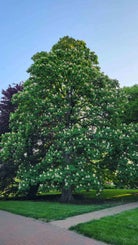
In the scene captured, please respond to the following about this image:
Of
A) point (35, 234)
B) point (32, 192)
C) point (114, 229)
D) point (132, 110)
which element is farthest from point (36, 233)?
point (132, 110)

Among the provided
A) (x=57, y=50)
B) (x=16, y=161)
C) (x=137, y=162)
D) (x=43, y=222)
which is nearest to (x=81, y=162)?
(x=137, y=162)

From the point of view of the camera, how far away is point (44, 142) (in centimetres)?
2002

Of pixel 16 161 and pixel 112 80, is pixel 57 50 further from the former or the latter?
pixel 16 161

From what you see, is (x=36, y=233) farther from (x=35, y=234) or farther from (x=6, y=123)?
(x=6, y=123)

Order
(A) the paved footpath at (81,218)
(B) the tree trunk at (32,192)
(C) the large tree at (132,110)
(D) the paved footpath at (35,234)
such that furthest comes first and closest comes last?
(C) the large tree at (132,110) → (B) the tree trunk at (32,192) → (A) the paved footpath at (81,218) → (D) the paved footpath at (35,234)

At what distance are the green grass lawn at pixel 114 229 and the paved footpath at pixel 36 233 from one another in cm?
28

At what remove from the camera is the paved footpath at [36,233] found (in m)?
7.93

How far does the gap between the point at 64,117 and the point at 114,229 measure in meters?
10.2

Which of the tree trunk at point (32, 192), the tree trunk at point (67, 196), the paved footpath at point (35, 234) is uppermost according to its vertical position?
the tree trunk at point (32, 192)

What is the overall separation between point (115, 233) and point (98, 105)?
10.9 m

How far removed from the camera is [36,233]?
29.2ft

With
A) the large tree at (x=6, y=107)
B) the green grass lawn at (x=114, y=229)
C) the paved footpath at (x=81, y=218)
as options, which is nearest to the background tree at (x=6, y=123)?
the large tree at (x=6, y=107)

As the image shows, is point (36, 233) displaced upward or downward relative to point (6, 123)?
downward

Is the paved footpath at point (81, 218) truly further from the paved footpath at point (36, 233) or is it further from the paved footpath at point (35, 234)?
the paved footpath at point (35, 234)
